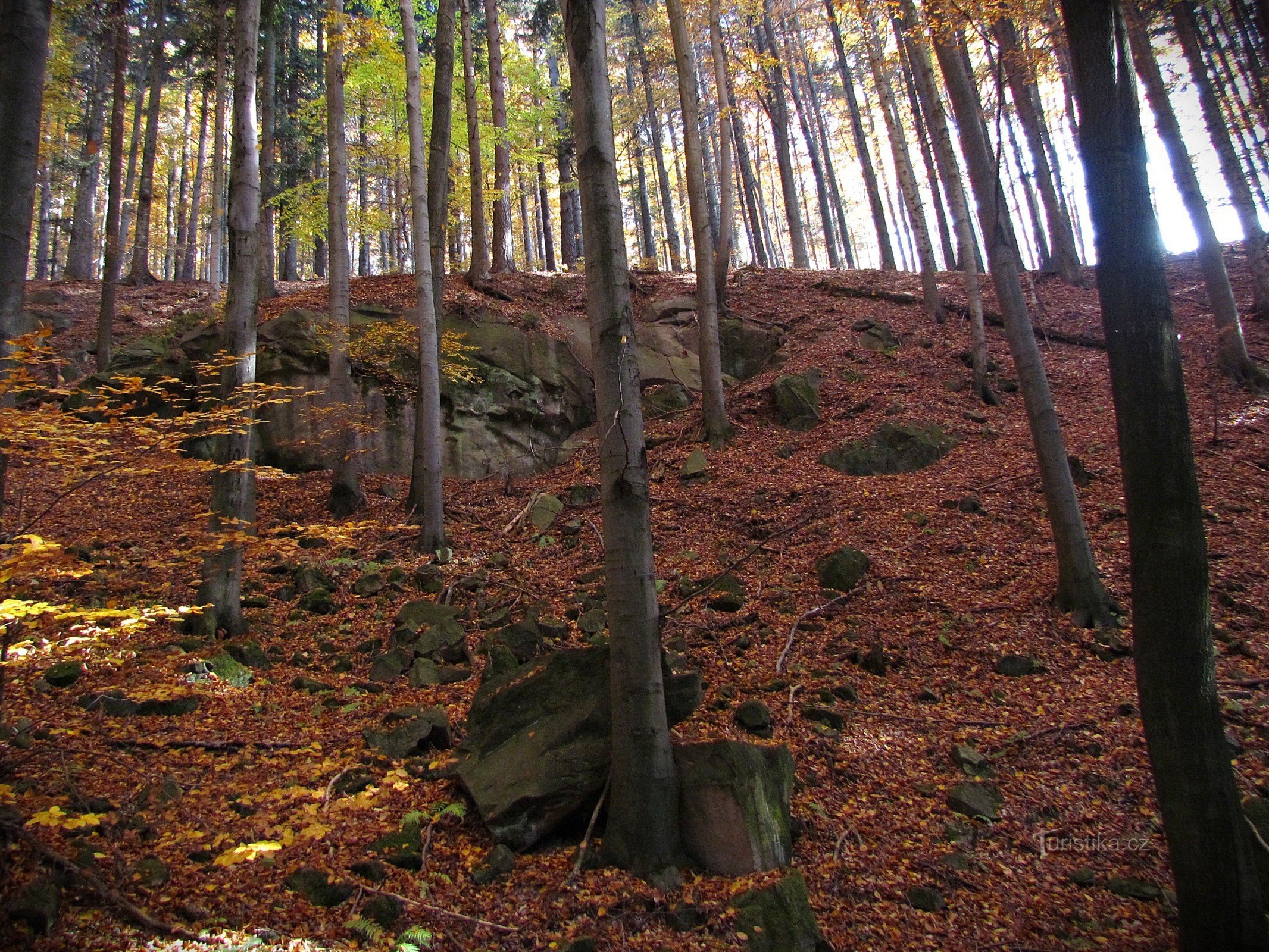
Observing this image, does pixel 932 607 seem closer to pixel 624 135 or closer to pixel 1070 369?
pixel 1070 369

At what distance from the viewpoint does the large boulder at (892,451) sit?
10.1 meters

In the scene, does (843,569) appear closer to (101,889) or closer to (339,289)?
(101,889)

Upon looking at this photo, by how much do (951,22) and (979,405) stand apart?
21.4ft

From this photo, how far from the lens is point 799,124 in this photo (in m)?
23.8

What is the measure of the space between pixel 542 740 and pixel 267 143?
1696cm

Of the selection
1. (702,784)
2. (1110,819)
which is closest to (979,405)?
(1110,819)

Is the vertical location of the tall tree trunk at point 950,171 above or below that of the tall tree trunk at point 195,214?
below

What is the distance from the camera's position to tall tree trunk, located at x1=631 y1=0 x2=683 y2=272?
19078 millimetres

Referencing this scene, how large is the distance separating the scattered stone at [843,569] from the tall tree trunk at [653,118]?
50.6 ft

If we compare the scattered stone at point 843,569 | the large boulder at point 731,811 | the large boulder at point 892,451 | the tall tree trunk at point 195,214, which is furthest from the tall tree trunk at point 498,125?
the large boulder at point 731,811

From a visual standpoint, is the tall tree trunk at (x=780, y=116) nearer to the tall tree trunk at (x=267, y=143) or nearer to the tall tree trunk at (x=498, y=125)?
the tall tree trunk at (x=498, y=125)

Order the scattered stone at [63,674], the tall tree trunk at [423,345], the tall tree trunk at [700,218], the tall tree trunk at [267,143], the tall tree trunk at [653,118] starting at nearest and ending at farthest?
the scattered stone at [63,674]
the tall tree trunk at [423,345]
the tall tree trunk at [700,218]
the tall tree trunk at [267,143]
the tall tree trunk at [653,118]

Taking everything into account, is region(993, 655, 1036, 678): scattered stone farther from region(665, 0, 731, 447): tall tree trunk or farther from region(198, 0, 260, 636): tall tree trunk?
region(198, 0, 260, 636): tall tree trunk

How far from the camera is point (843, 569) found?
289 inches
